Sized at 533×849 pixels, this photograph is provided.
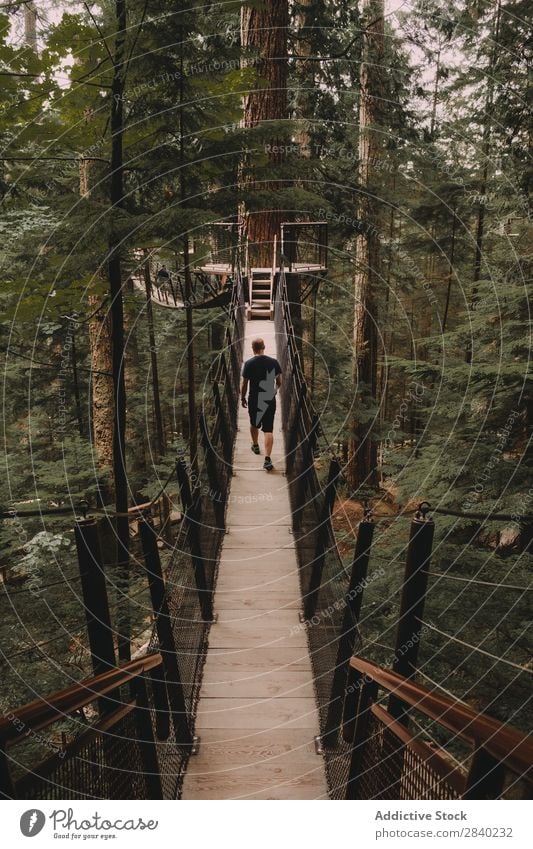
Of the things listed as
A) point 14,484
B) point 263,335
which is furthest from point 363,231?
point 14,484

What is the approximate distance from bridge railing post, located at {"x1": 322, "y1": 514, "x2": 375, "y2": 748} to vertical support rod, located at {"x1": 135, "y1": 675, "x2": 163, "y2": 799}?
935 millimetres

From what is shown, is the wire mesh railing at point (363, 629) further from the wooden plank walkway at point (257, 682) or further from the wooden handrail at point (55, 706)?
the wooden handrail at point (55, 706)

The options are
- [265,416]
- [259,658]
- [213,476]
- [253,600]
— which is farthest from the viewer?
[265,416]

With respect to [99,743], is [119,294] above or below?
above

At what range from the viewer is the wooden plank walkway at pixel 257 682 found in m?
2.71

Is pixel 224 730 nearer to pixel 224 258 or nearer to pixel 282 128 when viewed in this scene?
pixel 282 128

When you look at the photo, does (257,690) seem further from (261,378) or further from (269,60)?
(269,60)

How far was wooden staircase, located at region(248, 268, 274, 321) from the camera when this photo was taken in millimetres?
10023

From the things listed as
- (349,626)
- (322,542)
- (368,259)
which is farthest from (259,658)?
(368,259)

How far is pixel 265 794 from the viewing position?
2.63 metres

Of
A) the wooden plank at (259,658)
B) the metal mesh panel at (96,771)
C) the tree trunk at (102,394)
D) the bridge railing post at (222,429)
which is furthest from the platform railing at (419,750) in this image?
the tree trunk at (102,394)

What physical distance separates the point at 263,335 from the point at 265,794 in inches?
295

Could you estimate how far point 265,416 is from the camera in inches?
230

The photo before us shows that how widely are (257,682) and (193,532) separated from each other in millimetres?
995
